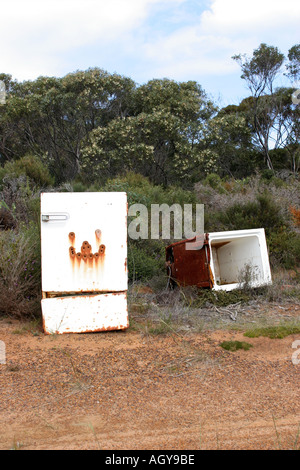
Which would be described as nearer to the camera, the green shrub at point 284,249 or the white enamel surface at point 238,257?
the white enamel surface at point 238,257

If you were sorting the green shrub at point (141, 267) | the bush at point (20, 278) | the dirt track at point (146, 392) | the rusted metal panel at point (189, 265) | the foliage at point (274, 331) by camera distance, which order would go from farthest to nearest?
the green shrub at point (141, 267)
the rusted metal panel at point (189, 265)
the bush at point (20, 278)
the foliage at point (274, 331)
the dirt track at point (146, 392)

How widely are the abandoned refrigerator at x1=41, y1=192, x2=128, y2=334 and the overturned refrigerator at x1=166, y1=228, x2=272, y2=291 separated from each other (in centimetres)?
166

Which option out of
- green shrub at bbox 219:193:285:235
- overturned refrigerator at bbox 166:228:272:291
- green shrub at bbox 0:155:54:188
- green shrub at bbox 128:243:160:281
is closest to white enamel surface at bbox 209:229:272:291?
overturned refrigerator at bbox 166:228:272:291

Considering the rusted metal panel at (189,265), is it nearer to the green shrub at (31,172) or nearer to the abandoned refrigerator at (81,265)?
the abandoned refrigerator at (81,265)

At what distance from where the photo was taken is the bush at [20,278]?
4898 millimetres

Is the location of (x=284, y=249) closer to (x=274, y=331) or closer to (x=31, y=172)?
(x=274, y=331)

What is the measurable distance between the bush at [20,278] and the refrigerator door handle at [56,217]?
2.48 ft

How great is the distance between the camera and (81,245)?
4.52 metres

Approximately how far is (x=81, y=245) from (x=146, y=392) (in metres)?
1.74

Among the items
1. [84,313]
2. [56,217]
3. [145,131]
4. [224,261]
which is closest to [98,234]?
[56,217]

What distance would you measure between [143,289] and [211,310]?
5.38 ft

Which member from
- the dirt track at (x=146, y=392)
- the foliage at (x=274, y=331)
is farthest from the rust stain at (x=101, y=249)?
the foliage at (x=274, y=331)

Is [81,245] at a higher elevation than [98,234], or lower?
lower
